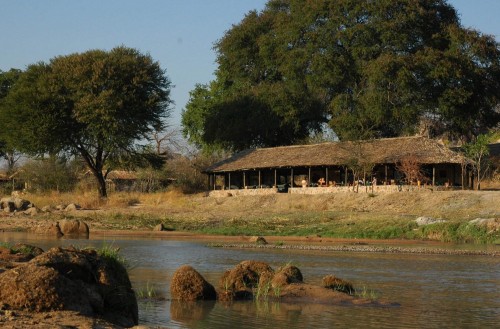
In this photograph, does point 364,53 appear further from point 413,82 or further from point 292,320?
point 292,320

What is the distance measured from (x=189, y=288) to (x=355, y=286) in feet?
16.0

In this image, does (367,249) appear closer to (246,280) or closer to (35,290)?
(246,280)

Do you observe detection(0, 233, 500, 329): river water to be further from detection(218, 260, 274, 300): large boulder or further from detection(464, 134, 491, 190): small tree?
detection(464, 134, 491, 190): small tree

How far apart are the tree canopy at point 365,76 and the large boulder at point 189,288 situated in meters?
43.5

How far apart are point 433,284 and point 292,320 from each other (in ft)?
23.4

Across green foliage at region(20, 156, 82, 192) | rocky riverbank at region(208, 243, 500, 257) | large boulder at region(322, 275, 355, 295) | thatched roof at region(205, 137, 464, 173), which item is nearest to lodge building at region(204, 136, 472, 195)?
thatched roof at region(205, 137, 464, 173)

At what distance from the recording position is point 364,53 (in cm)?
6234

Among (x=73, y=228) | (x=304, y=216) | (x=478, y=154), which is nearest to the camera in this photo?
(x=73, y=228)

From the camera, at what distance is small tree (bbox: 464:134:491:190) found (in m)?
53.1

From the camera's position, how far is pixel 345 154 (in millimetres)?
56844

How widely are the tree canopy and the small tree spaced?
6.08m

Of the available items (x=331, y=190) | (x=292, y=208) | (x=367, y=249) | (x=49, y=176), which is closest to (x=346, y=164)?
(x=331, y=190)

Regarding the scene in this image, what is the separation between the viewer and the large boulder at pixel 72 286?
447 inches

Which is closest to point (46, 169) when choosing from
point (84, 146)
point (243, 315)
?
point (84, 146)
